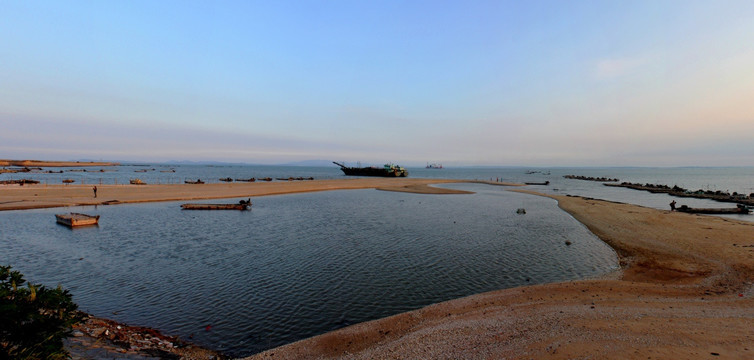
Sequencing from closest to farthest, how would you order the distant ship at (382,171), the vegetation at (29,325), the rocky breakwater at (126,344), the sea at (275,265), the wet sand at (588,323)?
the vegetation at (29,325), the wet sand at (588,323), the rocky breakwater at (126,344), the sea at (275,265), the distant ship at (382,171)

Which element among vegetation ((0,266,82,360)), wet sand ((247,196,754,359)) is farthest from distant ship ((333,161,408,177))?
vegetation ((0,266,82,360))

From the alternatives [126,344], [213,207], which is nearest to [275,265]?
[126,344]

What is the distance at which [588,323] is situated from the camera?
9570 mm

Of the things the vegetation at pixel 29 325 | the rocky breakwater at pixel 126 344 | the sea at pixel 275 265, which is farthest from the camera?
the sea at pixel 275 265

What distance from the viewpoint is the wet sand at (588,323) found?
805 centimetres

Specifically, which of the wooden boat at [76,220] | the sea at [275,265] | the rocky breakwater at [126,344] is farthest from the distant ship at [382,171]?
the rocky breakwater at [126,344]

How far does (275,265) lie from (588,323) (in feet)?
→ 45.1

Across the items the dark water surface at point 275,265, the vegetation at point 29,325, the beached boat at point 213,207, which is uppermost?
the vegetation at point 29,325

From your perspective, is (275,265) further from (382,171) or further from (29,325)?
(382,171)

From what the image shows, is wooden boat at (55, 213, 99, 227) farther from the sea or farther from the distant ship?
the distant ship

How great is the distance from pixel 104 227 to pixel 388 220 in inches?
930

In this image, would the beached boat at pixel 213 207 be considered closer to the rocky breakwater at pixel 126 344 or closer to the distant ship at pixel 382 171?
the rocky breakwater at pixel 126 344

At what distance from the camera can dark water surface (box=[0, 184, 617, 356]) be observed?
11297 mm

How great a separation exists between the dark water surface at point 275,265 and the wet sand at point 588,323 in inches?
48.5
